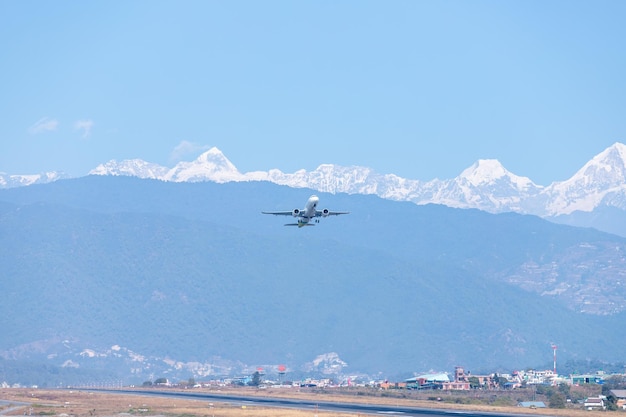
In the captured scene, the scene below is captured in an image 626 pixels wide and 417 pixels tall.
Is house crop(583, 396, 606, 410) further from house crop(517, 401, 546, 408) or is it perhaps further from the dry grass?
the dry grass

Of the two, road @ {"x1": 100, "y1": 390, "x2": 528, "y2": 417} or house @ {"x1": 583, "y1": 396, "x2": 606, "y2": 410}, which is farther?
house @ {"x1": 583, "y1": 396, "x2": 606, "y2": 410}

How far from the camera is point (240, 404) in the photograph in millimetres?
166375

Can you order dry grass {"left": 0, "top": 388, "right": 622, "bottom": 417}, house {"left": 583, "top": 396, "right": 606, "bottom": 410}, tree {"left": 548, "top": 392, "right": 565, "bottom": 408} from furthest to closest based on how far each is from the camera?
tree {"left": 548, "top": 392, "right": 565, "bottom": 408} → house {"left": 583, "top": 396, "right": 606, "bottom": 410} → dry grass {"left": 0, "top": 388, "right": 622, "bottom": 417}

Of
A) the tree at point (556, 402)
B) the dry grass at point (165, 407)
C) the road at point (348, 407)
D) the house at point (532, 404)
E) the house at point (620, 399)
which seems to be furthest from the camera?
the house at point (532, 404)

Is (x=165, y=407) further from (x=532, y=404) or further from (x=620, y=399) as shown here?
(x=620, y=399)

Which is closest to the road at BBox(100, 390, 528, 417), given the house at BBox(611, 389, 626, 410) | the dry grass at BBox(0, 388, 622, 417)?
the dry grass at BBox(0, 388, 622, 417)

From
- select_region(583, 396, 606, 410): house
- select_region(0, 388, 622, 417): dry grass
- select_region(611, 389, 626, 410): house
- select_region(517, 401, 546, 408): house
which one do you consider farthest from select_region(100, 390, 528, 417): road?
select_region(611, 389, 626, 410): house

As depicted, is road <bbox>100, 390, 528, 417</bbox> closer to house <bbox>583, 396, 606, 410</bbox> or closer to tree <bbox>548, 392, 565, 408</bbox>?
house <bbox>583, 396, 606, 410</bbox>

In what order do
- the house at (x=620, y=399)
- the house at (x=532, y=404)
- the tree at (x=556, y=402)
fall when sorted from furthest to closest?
the house at (x=532, y=404), the tree at (x=556, y=402), the house at (x=620, y=399)

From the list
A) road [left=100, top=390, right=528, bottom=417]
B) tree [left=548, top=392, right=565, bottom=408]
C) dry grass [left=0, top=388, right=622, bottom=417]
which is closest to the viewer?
dry grass [left=0, top=388, right=622, bottom=417]

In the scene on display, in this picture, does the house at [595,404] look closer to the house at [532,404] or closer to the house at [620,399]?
the house at [620,399]

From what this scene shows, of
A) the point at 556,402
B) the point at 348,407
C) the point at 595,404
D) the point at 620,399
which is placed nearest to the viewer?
the point at 348,407

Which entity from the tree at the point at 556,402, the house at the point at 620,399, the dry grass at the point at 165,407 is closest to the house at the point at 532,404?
the tree at the point at 556,402

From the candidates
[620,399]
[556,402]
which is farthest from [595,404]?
[620,399]
